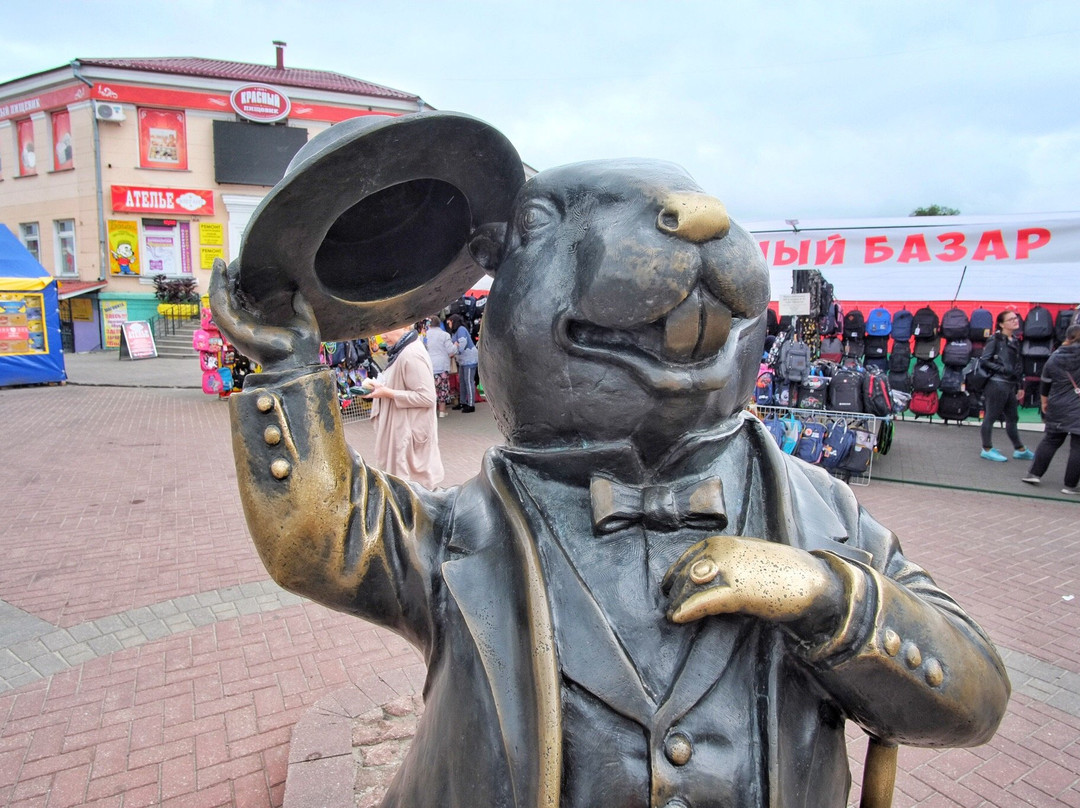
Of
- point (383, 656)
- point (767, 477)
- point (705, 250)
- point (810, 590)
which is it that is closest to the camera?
point (810, 590)

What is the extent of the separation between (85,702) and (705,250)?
3.99 m

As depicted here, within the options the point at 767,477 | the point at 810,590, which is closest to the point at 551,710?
the point at 810,590

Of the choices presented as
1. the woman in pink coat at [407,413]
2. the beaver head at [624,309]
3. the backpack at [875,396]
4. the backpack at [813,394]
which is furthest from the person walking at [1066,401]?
the beaver head at [624,309]

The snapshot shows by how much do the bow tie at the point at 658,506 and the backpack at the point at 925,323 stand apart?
36.2ft

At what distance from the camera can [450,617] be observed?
1357 mm

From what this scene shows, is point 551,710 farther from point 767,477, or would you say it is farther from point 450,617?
point 767,477

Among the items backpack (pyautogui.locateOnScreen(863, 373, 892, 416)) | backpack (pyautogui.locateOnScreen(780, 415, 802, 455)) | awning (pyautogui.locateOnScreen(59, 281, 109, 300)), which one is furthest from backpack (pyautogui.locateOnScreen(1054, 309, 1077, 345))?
awning (pyautogui.locateOnScreen(59, 281, 109, 300))

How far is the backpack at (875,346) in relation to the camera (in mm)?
11281

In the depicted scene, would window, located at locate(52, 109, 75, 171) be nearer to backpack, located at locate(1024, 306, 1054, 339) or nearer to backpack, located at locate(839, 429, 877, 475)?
backpack, located at locate(839, 429, 877, 475)

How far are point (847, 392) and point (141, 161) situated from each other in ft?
73.9

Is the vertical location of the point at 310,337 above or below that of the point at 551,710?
above

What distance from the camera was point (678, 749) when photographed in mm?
1110

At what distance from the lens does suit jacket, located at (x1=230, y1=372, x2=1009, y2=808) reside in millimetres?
1156

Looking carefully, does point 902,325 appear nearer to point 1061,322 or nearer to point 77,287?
point 1061,322
